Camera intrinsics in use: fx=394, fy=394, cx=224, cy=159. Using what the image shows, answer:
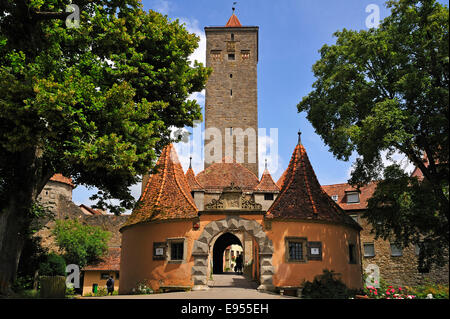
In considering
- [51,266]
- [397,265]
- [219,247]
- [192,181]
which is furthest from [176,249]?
[397,265]

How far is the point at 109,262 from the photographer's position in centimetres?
3594

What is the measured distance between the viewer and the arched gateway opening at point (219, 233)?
1549 centimetres

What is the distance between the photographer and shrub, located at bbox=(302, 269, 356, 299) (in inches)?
581

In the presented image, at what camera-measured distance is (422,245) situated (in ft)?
41.2

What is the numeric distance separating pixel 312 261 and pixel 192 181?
14.2 m

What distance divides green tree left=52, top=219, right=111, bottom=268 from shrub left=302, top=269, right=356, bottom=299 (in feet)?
82.3

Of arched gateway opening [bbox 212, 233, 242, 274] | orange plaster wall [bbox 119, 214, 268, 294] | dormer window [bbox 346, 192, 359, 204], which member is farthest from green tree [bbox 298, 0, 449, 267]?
dormer window [bbox 346, 192, 359, 204]

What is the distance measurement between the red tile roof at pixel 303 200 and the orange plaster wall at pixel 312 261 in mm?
368

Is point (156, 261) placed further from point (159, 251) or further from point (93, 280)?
point (93, 280)

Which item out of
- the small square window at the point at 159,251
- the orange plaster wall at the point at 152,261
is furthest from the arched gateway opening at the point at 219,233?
the small square window at the point at 159,251

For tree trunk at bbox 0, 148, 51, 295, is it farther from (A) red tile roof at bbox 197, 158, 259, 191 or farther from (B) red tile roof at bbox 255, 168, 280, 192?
(B) red tile roof at bbox 255, 168, 280, 192
